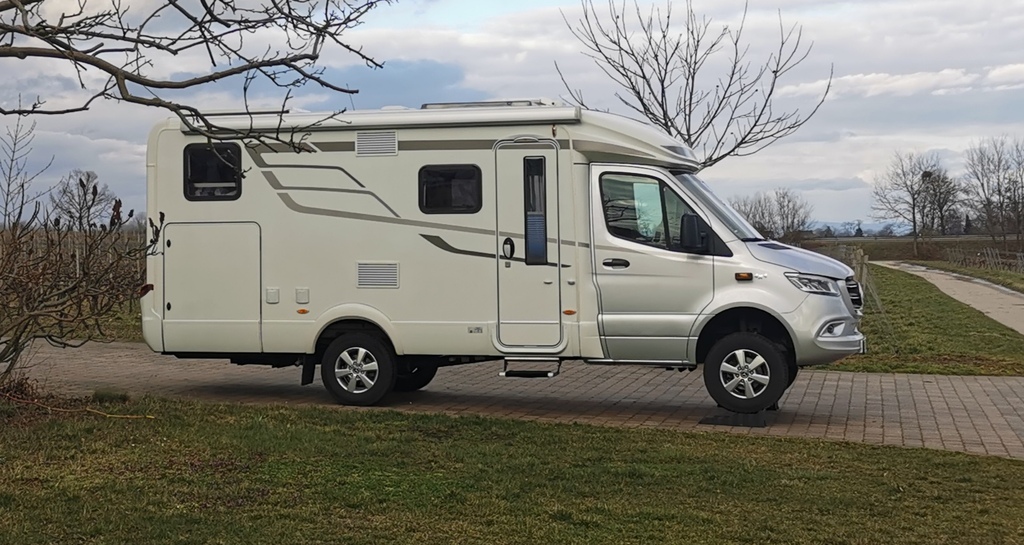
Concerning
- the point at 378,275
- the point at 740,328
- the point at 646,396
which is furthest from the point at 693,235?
the point at 378,275

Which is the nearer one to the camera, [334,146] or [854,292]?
[854,292]

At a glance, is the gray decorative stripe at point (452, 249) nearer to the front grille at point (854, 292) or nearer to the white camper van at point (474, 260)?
the white camper van at point (474, 260)

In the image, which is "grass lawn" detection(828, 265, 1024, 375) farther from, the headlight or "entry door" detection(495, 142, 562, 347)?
"entry door" detection(495, 142, 562, 347)

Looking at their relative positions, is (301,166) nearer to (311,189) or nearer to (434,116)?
(311,189)

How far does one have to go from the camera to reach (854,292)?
32.4 ft

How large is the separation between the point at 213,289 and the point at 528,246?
10.2 ft

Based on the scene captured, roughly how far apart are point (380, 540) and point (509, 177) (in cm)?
508

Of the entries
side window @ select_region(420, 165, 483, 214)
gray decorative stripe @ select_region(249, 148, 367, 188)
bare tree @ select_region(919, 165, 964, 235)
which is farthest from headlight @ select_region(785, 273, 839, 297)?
bare tree @ select_region(919, 165, 964, 235)

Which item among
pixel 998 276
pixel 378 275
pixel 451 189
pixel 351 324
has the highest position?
pixel 451 189

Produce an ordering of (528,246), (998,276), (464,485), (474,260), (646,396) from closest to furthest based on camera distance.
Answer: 1. (464,485)
2. (528,246)
3. (474,260)
4. (646,396)
5. (998,276)

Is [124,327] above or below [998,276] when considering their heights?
below

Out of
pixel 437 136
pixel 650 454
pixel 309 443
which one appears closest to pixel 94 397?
pixel 309 443

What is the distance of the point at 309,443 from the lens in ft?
26.2

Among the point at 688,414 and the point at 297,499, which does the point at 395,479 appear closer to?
the point at 297,499
